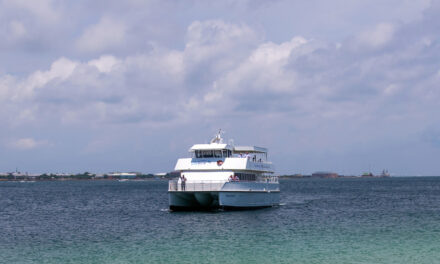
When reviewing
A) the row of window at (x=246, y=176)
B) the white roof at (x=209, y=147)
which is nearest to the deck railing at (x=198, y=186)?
the row of window at (x=246, y=176)

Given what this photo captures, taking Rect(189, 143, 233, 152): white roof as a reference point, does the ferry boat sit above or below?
below

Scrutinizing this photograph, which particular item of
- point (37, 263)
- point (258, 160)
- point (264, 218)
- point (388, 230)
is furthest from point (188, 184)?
point (37, 263)

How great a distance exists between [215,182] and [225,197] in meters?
1.65

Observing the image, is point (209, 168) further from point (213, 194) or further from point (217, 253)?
point (217, 253)

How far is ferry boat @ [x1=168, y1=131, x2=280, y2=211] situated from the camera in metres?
48.0

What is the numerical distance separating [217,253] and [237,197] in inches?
821

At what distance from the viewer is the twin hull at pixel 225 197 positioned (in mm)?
47938

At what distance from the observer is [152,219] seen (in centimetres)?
4644

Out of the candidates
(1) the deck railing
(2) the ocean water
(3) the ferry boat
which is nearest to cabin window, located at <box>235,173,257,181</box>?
(3) the ferry boat

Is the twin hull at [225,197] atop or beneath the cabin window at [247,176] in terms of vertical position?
beneath

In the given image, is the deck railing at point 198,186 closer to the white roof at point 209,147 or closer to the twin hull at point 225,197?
the twin hull at point 225,197

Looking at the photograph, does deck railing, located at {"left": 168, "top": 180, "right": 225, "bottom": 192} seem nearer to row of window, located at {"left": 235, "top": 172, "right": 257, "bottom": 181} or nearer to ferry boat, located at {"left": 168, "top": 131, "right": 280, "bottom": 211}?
ferry boat, located at {"left": 168, "top": 131, "right": 280, "bottom": 211}

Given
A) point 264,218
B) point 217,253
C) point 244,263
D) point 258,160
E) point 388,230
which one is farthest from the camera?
point 258,160

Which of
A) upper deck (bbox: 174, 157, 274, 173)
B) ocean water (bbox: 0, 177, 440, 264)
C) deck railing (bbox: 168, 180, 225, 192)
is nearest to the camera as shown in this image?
ocean water (bbox: 0, 177, 440, 264)
